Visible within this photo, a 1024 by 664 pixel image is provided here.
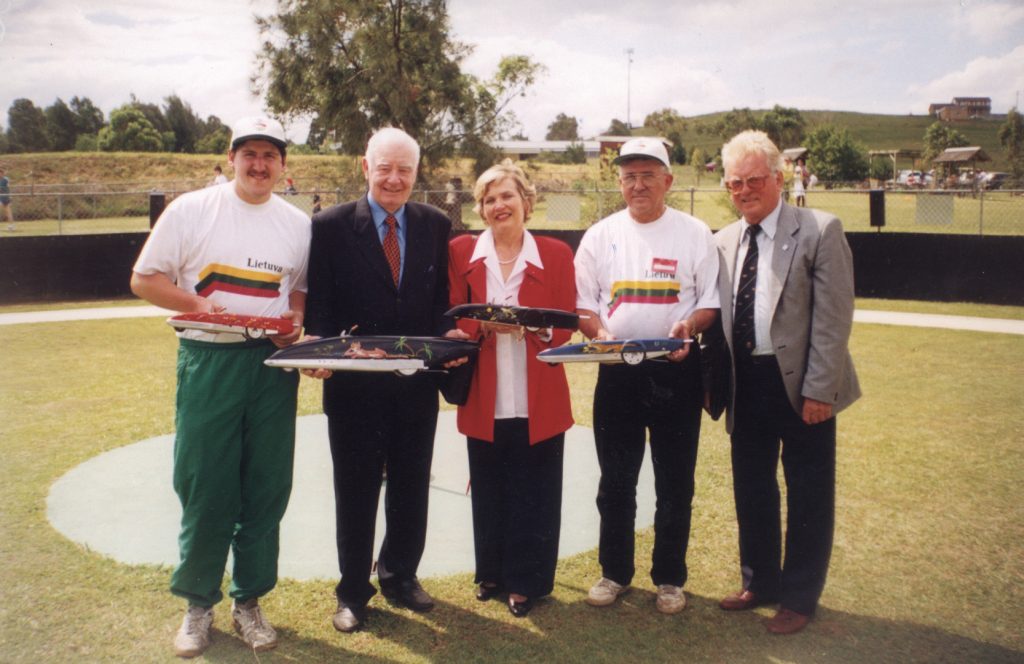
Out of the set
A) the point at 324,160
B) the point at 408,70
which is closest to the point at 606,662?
the point at 408,70

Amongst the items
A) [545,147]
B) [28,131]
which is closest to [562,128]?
[545,147]

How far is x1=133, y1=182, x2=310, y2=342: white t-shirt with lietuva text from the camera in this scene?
336 centimetres

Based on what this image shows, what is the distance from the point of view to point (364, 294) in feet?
11.8

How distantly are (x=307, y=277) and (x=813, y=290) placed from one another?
2361 millimetres

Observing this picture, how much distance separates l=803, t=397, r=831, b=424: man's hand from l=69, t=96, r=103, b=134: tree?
46575 millimetres

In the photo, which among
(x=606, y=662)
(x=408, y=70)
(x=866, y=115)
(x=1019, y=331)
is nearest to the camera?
(x=606, y=662)

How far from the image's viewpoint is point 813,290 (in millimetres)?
3510

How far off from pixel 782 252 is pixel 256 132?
7.97 feet

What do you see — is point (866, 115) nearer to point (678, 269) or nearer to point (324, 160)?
point (324, 160)

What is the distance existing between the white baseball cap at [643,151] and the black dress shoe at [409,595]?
7.52ft

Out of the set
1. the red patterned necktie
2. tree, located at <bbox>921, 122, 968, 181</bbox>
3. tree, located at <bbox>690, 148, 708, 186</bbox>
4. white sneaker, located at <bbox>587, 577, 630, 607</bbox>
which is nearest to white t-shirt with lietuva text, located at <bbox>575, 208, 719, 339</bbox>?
the red patterned necktie

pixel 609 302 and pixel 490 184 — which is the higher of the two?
pixel 490 184

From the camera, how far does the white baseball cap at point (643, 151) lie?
3607 millimetres

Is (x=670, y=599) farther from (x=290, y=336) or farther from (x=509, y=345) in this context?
(x=290, y=336)
